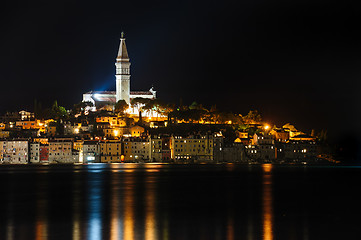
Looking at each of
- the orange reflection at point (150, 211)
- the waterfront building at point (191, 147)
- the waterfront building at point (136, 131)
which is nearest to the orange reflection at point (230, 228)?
the orange reflection at point (150, 211)

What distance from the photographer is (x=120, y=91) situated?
107188 mm

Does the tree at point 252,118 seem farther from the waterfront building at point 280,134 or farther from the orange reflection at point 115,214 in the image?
the orange reflection at point 115,214

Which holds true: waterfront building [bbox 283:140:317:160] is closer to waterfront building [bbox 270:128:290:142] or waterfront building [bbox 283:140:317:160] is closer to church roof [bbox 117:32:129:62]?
waterfront building [bbox 270:128:290:142]

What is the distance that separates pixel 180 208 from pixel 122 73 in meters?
69.6

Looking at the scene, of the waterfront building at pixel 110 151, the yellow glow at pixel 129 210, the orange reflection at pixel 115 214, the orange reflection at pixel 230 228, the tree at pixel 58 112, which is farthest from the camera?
the tree at pixel 58 112

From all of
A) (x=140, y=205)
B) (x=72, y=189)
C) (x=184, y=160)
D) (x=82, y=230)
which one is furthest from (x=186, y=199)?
(x=184, y=160)

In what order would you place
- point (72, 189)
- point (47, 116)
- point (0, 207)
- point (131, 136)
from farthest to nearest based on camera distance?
point (47, 116) < point (131, 136) < point (72, 189) < point (0, 207)

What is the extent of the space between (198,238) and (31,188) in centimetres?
2596

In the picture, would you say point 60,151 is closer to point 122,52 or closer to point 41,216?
point 122,52

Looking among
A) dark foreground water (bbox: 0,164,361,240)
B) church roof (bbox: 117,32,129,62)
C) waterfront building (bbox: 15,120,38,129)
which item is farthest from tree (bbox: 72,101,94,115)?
dark foreground water (bbox: 0,164,361,240)

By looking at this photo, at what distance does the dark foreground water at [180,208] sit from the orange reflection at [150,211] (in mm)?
40

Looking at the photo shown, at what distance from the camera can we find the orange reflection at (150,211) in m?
28.7

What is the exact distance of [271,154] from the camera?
93.4m

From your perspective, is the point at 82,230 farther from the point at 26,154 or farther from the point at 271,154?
the point at 271,154
